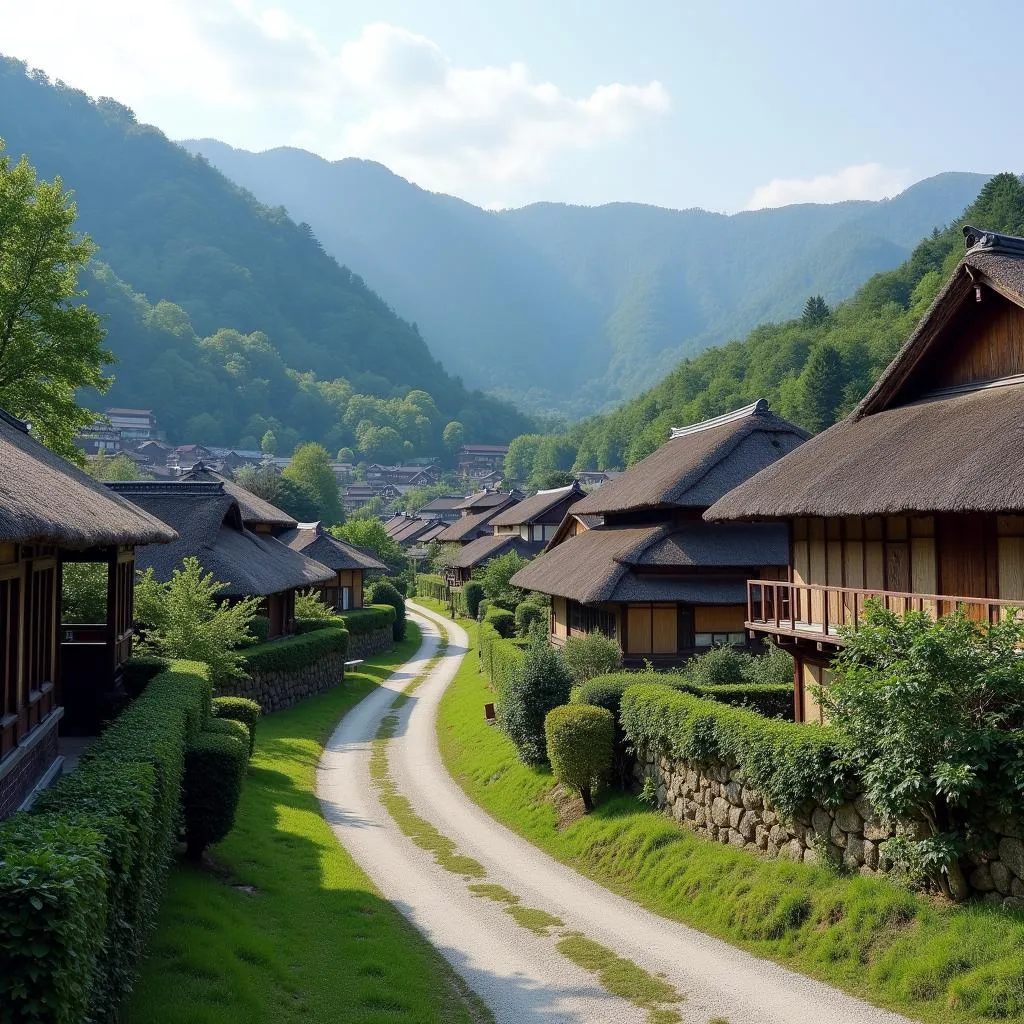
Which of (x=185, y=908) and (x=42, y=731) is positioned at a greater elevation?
(x=42, y=731)

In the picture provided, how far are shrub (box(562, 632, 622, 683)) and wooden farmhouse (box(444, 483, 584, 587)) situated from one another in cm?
3473

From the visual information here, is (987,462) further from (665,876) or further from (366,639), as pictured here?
(366,639)

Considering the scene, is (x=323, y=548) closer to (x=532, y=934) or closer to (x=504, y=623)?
(x=504, y=623)

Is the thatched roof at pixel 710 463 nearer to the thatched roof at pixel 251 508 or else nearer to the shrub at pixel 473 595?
the thatched roof at pixel 251 508

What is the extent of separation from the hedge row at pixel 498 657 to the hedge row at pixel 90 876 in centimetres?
1718

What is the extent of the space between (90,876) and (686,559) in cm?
2490

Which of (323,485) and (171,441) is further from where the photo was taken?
(171,441)

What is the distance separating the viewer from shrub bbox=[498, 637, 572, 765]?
23562 mm

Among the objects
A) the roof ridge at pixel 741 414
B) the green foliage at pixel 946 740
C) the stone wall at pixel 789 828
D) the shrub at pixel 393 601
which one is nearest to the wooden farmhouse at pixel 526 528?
the shrub at pixel 393 601

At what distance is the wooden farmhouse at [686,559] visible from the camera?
29906 mm

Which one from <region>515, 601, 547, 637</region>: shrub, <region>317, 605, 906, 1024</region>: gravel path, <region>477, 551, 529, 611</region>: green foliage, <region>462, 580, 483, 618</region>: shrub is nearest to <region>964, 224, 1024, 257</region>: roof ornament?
<region>317, 605, 906, 1024</region>: gravel path

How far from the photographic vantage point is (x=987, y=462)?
14273 mm

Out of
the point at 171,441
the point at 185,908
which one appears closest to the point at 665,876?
the point at 185,908

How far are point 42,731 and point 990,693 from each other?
12831 millimetres
